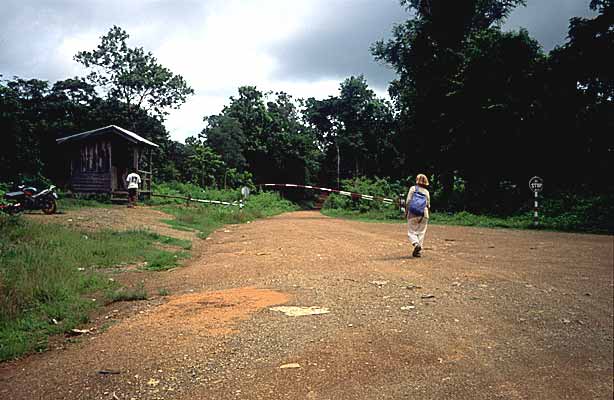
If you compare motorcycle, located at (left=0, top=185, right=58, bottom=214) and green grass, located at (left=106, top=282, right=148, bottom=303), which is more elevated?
motorcycle, located at (left=0, top=185, right=58, bottom=214)

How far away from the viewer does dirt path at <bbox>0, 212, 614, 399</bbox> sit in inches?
149

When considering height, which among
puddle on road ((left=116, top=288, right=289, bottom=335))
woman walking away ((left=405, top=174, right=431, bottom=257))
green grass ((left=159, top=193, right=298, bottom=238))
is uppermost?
woman walking away ((left=405, top=174, right=431, bottom=257))

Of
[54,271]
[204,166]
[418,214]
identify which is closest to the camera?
[54,271]

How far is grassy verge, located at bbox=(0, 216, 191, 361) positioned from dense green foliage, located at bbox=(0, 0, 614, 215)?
811cm

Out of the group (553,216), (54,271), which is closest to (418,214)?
(54,271)

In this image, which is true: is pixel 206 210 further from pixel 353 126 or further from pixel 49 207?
pixel 353 126

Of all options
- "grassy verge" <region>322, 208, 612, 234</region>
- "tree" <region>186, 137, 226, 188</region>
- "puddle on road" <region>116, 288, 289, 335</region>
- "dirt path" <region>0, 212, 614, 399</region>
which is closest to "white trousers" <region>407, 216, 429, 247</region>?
"dirt path" <region>0, 212, 614, 399</region>

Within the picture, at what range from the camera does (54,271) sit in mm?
7293

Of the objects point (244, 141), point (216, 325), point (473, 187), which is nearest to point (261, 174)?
point (244, 141)

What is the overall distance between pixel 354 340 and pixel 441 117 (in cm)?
2178

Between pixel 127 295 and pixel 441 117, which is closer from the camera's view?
pixel 127 295

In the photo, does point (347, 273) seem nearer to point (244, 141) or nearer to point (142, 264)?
point (142, 264)

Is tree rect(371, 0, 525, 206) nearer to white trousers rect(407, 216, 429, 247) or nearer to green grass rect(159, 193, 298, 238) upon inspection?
green grass rect(159, 193, 298, 238)

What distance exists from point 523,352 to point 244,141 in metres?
40.2
